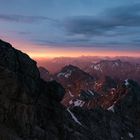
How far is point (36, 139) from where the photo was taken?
254 ft

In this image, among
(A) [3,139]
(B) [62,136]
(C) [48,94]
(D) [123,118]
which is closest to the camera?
(A) [3,139]

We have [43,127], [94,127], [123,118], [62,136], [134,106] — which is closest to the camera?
[43,127]

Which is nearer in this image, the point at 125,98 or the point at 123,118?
the point at 123,118

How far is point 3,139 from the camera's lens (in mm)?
66062

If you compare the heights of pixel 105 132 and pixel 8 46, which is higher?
pixel 8 46

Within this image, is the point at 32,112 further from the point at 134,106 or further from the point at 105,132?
the point at 134,106

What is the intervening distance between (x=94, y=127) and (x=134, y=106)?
56.7 metres

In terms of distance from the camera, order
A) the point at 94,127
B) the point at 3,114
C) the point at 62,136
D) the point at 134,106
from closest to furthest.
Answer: the point at 3,114
the point at 62,136
the point at 94,127
the point at 134,106

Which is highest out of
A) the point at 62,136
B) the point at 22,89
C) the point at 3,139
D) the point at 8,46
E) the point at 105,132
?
the point at 8,46

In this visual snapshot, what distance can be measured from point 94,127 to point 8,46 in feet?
210

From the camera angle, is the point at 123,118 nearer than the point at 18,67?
No

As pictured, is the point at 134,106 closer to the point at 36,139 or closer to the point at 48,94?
the point at 48,94

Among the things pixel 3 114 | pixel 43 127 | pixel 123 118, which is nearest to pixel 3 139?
pixel 3 114

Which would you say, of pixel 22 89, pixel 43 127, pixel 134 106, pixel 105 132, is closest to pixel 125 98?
pixel 134 106
